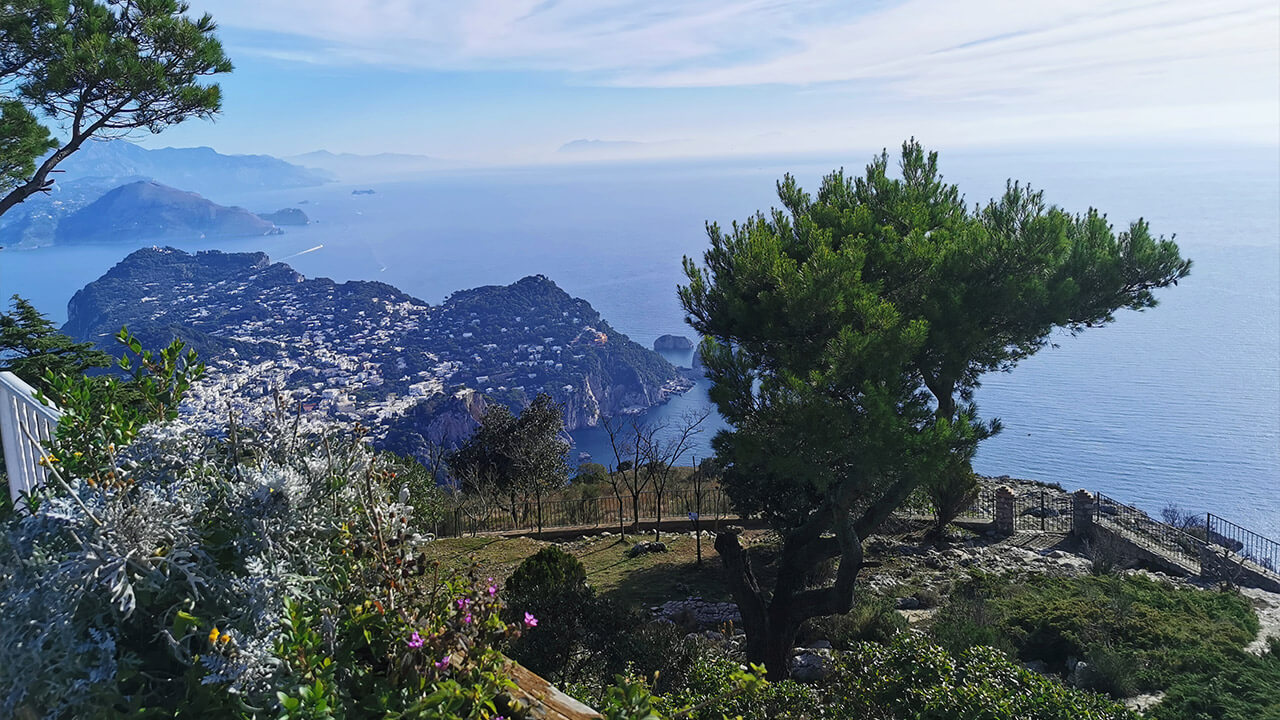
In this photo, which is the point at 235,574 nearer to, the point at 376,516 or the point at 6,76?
the point at 376,516

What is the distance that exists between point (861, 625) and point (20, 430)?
8540mm

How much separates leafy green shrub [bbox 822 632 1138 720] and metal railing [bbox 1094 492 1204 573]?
1109 centimetres

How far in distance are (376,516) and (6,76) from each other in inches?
410

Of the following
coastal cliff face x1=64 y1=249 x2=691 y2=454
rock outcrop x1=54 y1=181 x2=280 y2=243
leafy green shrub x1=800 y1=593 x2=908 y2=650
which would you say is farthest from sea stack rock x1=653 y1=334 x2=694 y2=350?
rock outcrop x1=54 y1=181 x2=280 y2=243

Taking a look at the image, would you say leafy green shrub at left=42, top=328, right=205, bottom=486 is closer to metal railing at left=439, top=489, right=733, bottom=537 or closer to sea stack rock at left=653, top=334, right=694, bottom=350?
metal railing at left=439, top=489, right=733, bottom=537

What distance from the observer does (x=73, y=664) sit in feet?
5.34

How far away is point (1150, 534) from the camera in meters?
14.3

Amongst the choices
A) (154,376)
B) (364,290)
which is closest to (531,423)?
(154,376)

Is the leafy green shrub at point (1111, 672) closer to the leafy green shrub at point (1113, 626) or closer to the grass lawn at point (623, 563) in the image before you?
the leafy green shrub at point (1113, 626)

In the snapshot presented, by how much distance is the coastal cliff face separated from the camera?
1916 inches

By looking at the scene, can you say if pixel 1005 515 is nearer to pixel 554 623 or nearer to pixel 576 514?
pixel 576 514

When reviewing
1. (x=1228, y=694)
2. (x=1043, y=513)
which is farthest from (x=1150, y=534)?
(x=1228, y=694)

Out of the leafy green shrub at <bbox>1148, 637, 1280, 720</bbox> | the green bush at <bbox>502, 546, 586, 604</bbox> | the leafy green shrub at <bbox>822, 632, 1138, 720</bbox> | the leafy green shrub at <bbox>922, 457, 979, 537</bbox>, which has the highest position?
the leafy green shrub at <bbox>822, 632, 1138, 720</bbox>

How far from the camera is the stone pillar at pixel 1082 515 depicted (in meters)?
14.9
